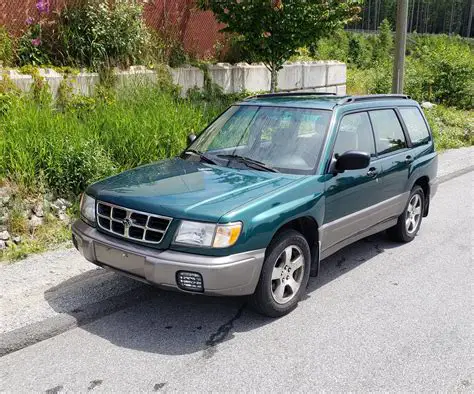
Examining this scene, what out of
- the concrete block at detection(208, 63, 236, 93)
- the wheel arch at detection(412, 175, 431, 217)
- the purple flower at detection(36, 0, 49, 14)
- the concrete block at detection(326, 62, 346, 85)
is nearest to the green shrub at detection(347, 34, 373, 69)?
the concrete block at detection(326, 62, 346, 85)

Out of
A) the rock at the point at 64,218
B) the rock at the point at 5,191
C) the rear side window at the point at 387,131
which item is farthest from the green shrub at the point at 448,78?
the rock at the point at 5,191

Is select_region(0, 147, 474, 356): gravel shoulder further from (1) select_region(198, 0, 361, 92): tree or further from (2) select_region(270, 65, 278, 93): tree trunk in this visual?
(2) select_region(270, 65, 278, 93): tree trunk

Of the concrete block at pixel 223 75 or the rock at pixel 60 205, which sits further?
the concrete block at pixel 223 75

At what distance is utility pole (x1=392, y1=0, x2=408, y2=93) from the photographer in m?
11.1

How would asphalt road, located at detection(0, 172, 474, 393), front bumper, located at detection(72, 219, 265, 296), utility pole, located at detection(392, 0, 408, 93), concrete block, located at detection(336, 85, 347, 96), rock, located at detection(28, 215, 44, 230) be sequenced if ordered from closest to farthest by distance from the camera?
asphalt road, located at detection(0, 172, 474, 393) < front bumper, located at detection(72, 219, 265, 296) < rock, located at detection(28, 215, 44, 230) < utility pole, located at detection(392, 0, 408, 93) < concrete block, located at detection(336, 85, 347, 96)

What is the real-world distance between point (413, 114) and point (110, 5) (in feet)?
17.4

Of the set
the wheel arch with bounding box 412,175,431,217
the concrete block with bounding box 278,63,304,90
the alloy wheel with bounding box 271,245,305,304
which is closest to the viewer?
the alloy wheel with bounding box 271,245,305,304

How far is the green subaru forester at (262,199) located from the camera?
3771 mm

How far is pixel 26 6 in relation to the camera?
8148mm

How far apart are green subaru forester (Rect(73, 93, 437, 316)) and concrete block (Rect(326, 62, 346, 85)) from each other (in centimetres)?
809

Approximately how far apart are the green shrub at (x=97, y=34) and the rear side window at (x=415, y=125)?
4655 mm

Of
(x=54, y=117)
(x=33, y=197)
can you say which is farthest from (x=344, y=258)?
(x=54, y=117)

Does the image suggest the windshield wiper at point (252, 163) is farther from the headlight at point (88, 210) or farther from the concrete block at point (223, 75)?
the concrete block at point (223, 75)

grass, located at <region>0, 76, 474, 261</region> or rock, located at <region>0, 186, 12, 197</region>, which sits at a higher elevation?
grass, located at <region>0, 76, 474, 261</region>
